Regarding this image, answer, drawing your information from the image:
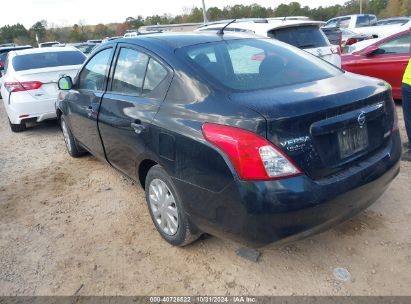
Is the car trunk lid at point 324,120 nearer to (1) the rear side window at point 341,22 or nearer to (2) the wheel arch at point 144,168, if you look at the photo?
(2) the wheel arch at point 144,168

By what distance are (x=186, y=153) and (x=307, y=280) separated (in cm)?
122

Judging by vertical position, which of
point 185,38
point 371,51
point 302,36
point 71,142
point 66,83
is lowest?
point 71,142

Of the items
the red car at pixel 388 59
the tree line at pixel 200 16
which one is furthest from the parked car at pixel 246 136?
the tree line at pixel 200 16

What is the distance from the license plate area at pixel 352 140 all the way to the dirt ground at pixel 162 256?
77cm

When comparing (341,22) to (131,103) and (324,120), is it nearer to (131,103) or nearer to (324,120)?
(131,103)

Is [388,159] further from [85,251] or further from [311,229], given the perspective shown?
[85,251]

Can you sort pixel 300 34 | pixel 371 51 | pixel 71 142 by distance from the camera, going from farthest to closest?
pixel 371 51, pixel 300 34, pixel 71 142

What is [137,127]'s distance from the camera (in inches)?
117

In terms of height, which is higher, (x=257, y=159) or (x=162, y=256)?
(x=257, y=159)

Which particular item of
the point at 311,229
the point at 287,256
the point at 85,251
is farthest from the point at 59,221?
the point at 311,229

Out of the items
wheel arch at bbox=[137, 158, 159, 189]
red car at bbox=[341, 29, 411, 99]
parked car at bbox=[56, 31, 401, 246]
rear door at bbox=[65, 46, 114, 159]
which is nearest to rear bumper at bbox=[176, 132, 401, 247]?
parked car at bbox=[56, 31, 401, 246]

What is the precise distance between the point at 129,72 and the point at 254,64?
3.78ft

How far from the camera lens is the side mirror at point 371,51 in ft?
21.8

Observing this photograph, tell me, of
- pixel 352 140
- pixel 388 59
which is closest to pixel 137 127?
pixel 352 140
